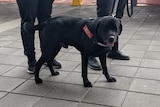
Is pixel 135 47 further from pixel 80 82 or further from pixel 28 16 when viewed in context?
pixel 28 16

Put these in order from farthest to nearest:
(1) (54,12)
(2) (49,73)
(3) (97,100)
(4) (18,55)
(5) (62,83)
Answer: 1. (1) (54,12)
2. (4) (18,55)
3. (2) (49,73)
4. (5) (62,83)
5. (3) (97,100)

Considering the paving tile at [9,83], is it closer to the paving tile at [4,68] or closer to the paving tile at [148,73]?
the paving tile at [4,68]

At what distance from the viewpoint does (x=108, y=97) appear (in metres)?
3.15

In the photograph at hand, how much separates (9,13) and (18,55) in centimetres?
448

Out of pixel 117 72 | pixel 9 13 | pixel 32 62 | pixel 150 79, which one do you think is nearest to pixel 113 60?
pixel 117 72

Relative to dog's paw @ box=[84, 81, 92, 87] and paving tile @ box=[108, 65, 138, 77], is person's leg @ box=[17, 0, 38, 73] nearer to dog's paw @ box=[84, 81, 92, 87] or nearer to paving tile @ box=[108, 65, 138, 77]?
dog's paw @ box=[84, 81, 92, 87]

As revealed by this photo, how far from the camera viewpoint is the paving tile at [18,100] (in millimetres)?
3021

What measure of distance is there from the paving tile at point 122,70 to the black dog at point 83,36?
334mm

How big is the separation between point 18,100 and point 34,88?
0.34m

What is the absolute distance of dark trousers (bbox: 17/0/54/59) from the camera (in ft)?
11.8

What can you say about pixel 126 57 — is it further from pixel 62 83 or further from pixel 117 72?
pixel 62 83

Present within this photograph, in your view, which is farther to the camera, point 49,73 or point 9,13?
point 9,13

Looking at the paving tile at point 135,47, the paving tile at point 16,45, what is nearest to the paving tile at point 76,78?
the paving tile at point 135,47

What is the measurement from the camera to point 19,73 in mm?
3893
